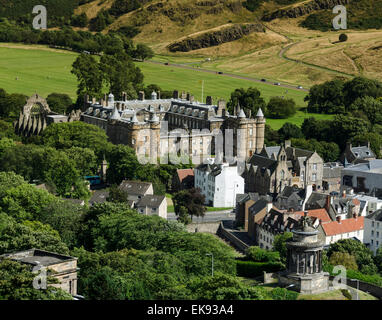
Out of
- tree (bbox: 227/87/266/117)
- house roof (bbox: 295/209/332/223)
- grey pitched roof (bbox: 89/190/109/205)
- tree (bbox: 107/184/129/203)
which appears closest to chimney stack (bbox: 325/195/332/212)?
house roof (bbox: 295/209/332/223)

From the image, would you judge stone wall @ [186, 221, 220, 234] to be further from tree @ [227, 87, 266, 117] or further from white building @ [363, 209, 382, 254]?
tree @ [227, 87, 266, 117]

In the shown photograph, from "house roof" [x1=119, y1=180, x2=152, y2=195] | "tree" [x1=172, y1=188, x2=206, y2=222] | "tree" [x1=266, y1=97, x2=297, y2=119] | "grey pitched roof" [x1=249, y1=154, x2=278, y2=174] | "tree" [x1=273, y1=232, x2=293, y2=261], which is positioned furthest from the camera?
"tree" [x1=266, y1=97, x2=297, y2=119]

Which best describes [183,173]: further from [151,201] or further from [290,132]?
[290,132]

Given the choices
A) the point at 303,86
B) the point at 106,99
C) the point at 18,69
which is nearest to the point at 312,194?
the point at 106,99

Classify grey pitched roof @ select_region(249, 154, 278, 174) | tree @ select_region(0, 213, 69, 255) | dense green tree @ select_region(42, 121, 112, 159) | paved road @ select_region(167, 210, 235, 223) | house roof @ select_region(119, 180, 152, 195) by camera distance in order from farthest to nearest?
dense green tree @ select_region(42, 121, 112, 159) → grey pitched roof @ select_region(249, 154, 278, 174) → house roof @ select_region(119, 180, 152, 195) → paved road @ select_region(167, 210, 235, 223) → tree @ select_region(0, 213, 69, 255)

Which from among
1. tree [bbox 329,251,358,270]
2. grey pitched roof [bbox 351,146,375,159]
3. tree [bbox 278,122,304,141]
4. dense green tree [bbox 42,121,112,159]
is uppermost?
tree [bbox 278,122,304,141]

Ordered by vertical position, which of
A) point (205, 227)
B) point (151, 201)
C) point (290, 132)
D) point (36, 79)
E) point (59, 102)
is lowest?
point (205, 227)

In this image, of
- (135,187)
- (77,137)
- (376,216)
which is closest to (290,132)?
(77,137)
